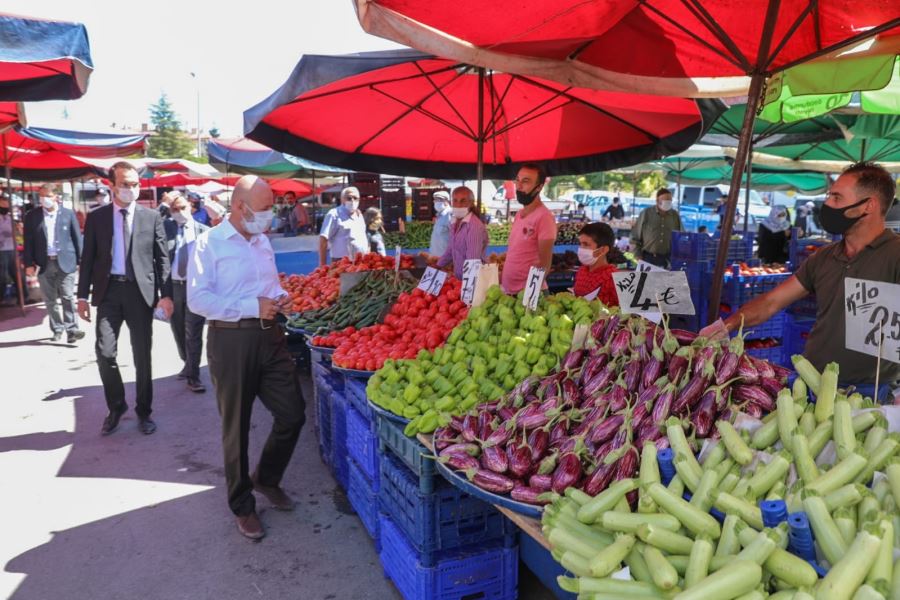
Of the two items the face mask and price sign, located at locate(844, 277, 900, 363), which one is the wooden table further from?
the face mask

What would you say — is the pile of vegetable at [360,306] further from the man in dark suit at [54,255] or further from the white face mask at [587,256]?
the man in dark suit at [54,255]

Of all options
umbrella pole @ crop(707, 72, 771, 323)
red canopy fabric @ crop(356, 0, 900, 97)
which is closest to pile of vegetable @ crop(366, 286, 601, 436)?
umbrella pole @ crop(707, 72, 771, 323)

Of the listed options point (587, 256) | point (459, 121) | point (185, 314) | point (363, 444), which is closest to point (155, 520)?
point (363, 444)

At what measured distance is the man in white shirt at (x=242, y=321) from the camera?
12.0 ft

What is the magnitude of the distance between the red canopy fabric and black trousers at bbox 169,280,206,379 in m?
4.30

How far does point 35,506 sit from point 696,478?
440cm

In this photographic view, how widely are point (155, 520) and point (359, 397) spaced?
1.67 m

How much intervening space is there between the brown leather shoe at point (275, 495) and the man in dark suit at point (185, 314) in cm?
278

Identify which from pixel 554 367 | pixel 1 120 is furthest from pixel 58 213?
pixel 554 367

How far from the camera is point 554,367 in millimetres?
3080

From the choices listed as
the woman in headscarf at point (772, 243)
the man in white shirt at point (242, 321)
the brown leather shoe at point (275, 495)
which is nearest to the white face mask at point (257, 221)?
the man in white shirt at point (242, 321)

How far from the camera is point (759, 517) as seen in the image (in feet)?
5.30

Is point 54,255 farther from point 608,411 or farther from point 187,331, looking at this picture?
point 608,411

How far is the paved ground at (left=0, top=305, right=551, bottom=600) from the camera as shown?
11.2 ft
